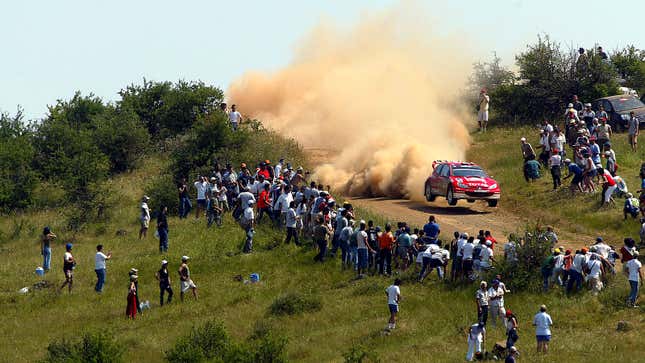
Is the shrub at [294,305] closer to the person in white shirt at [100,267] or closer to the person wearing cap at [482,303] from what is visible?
the person wearing cap at [482,303]

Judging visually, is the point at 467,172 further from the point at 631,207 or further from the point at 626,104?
the point at 626,104

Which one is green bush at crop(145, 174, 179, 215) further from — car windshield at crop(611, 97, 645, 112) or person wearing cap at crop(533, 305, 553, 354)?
person wearing cap at crop(533, 305, 553, 354)

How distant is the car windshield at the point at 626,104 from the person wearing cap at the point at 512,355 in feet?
88.7

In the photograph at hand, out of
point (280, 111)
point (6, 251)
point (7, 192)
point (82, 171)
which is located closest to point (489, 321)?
point (6, 251)

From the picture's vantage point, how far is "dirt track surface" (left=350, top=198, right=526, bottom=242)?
36094 millimetres

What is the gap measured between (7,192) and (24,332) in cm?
1983

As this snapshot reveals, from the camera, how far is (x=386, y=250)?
30.7m

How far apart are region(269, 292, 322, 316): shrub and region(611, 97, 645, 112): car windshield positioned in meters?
23.3

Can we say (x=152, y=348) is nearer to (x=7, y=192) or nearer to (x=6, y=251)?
(x=6, y=251)

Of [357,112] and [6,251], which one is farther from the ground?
[357,112]

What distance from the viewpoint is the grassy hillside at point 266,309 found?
→ 2611 centimetres

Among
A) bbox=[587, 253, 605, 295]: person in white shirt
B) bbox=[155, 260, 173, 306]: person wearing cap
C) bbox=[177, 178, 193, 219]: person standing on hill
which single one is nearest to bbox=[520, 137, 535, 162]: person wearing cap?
bbox=[177, 178, 193, 219]: person standing on hill

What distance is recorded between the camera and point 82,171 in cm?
4656

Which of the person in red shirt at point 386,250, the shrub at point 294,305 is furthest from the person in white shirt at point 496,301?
the shrub at point 294,305
